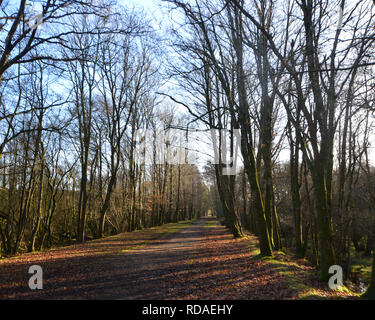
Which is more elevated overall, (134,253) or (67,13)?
(67,13)

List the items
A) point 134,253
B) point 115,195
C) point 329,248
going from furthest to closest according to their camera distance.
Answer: point 115,195, point 134,253, point 329,248

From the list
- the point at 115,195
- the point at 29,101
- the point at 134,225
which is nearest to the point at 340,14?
the point at 29,101

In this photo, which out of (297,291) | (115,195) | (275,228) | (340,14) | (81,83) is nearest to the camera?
(297,291)

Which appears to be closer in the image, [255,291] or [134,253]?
[255,291]

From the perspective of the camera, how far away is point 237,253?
10250mm

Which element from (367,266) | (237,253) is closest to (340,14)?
(237,253)

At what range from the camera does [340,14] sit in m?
7.49

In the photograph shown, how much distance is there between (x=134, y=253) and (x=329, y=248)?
7206mm
